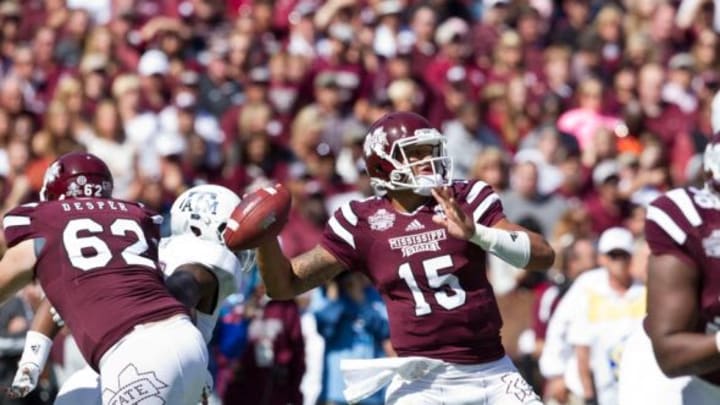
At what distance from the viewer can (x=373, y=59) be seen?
13984 millimetres

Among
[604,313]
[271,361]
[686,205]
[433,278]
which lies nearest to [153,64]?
[271,361]

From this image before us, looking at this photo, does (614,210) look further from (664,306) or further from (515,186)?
(664,306)

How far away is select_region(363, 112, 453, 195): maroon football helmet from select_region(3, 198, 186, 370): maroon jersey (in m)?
0.96

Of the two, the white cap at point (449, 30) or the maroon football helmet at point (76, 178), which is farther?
the white cap at point (449, 30)

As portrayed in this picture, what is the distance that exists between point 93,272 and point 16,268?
290mm

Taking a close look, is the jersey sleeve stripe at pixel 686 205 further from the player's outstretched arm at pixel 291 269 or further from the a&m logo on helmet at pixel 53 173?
the a&m logo on helmet at pixel 53 173

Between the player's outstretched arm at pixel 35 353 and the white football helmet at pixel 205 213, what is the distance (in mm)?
635

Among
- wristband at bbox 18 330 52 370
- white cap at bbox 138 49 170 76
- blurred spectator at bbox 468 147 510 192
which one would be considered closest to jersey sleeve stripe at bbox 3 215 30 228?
wristband at bbox 18 330 52 370

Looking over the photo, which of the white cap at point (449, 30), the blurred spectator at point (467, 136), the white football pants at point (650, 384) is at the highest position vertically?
the white cap at point (449, 30)

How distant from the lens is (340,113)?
521 inches

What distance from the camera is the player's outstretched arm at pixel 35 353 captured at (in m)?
6.83

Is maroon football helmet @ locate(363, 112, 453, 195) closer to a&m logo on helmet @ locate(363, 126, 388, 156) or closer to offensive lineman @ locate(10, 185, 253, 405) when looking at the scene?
a&m logo on helmet @ locate(363, 126, 388, 156)

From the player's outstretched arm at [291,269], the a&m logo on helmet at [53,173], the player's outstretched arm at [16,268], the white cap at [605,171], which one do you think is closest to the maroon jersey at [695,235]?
the player's outstretched arm at [291,269]

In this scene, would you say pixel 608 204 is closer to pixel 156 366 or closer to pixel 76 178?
pixel 76 178
